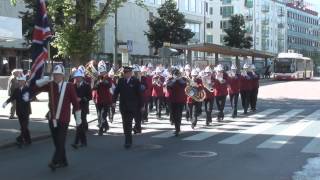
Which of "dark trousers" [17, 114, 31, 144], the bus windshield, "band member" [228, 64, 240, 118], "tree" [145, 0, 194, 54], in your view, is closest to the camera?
"dark trousers" [17, 114, 31, 144]

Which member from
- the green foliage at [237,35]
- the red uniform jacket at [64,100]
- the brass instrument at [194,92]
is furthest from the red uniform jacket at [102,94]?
the green foliage at [237,35]

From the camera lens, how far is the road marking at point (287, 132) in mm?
13703

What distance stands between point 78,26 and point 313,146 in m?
15.1

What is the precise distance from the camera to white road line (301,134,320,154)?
12.6 m

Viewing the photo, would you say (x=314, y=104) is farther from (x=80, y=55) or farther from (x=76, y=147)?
(x=76, y=147)

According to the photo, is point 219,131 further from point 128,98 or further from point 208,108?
point 128,98

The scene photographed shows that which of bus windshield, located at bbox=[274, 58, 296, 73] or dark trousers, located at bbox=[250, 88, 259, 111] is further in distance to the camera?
bus windshield, located at bbox=[274, 58, 296, 73]

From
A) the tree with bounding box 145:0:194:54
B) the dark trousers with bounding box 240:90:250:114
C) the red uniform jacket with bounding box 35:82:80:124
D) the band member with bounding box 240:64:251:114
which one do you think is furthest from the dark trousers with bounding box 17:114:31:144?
the tree with bounding box 145:0:194:54

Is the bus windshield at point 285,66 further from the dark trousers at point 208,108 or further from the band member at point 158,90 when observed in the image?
the dark trousers at point 208,108

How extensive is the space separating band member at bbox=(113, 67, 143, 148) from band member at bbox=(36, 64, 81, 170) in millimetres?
2789

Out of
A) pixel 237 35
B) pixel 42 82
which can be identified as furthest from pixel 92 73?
pixel 237 35

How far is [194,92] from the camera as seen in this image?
687 inches

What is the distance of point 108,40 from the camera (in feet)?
215

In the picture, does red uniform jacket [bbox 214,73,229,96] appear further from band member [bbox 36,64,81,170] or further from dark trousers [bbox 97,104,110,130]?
band member [bbox 36,64,81,170]
